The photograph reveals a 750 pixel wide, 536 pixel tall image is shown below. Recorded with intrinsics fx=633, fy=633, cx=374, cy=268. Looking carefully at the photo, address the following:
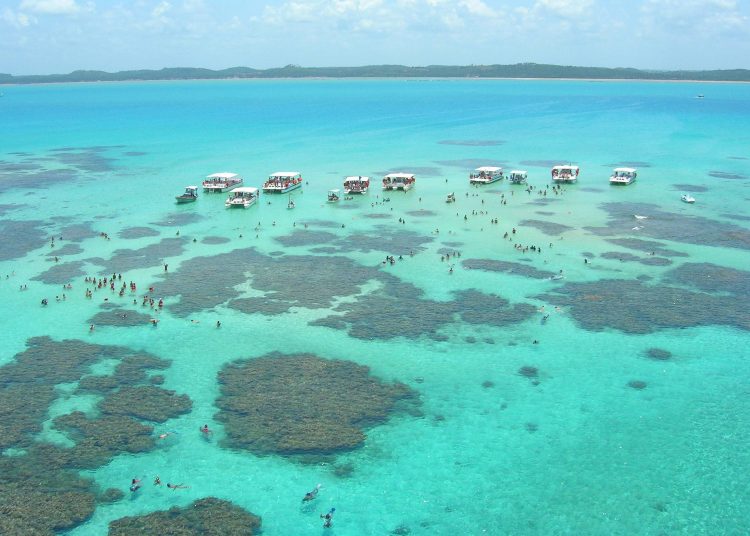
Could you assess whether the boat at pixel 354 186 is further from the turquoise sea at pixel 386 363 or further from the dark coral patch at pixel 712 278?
the dark coral patch at pixel 712 278

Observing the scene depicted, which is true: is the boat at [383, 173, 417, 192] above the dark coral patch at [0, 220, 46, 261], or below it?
above

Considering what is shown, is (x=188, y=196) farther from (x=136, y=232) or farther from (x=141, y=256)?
(x=141, y=256)

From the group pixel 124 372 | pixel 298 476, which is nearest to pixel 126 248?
pixel 124 372

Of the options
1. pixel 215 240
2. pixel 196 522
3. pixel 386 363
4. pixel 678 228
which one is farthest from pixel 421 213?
pixel 196 522

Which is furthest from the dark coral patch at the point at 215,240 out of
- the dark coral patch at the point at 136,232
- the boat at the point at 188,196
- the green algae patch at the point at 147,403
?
the green algae patch at the point at 147,403

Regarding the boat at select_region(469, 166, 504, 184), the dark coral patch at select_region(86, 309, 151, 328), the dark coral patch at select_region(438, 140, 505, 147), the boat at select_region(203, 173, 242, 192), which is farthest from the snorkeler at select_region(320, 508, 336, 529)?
the dark coral patch at select_region(438, 140, 505, 147)

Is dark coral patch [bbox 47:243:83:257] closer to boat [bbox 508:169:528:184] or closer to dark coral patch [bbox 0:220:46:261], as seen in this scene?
dark coral patch [bbox 0:220:46:261]
